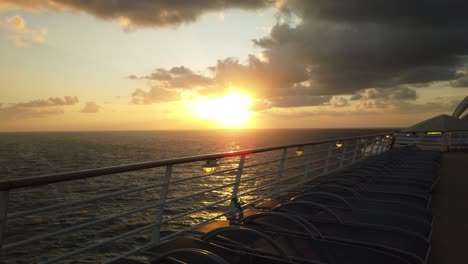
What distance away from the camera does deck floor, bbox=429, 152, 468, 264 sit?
11.3ft

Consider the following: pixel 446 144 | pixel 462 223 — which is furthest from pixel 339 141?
pixel 446 144

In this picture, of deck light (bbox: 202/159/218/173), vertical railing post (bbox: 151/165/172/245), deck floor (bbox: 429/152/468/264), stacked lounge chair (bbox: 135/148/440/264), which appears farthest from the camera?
deck light (bbox: 202/159/218/173)

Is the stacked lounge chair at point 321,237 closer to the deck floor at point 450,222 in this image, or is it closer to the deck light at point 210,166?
the deck floor at point 450,222

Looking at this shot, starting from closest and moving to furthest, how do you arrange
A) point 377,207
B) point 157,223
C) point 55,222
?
1. point 157,223
2. point 377,207
3. point 55,222

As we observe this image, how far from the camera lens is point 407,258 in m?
2.29

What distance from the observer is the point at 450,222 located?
15.2 ft

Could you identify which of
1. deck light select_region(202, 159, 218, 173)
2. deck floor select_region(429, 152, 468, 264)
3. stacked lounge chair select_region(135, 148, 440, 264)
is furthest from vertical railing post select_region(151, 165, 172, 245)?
deck floor select_region(429, 152, 468, 264)

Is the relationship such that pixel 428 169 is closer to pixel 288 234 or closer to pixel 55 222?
pixel 288 234

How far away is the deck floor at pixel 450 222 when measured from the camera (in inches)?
136

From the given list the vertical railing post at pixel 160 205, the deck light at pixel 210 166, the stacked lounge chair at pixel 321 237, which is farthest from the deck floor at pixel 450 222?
the vertical railing post at pixel 160 205

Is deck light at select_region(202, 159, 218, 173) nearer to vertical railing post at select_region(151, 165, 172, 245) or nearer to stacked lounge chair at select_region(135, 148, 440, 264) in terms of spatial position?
vertical railing post at select_region(151, 165, 172, 245)

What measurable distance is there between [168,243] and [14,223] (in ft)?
68.4

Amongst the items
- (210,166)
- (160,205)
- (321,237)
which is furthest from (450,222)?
(160,205)

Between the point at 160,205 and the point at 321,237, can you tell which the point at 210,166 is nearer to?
the point at 160,205
